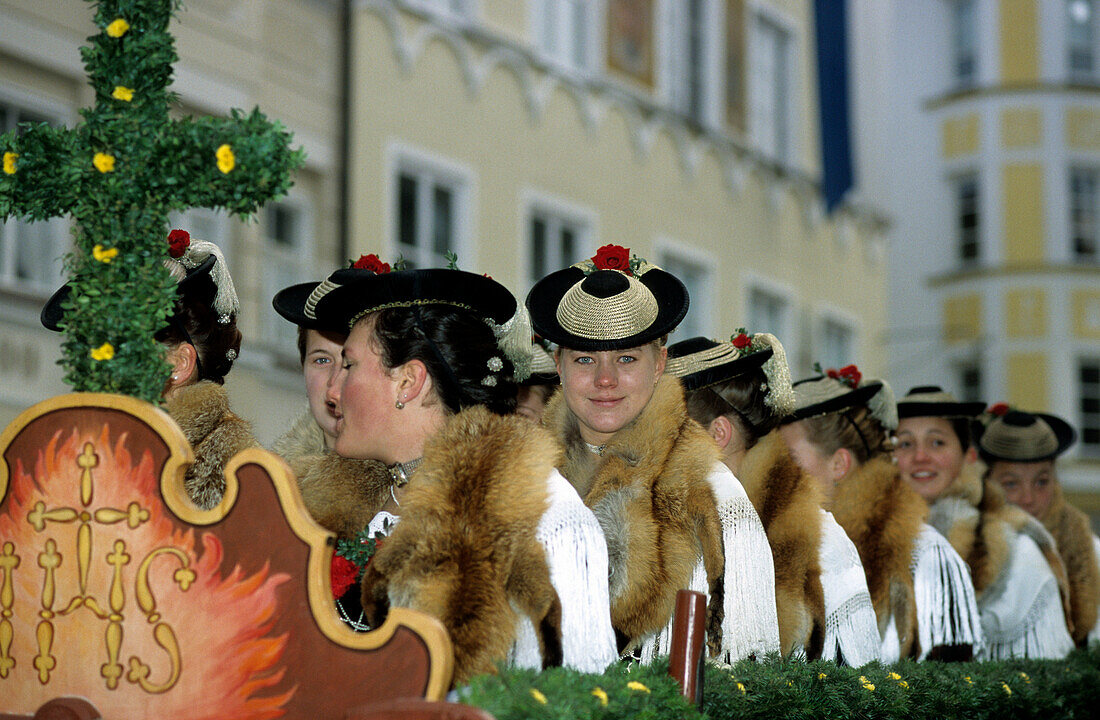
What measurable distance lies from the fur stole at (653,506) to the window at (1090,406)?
1944cm

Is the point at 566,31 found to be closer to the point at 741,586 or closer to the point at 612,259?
the point at 612,259

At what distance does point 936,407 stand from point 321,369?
3.06 meters

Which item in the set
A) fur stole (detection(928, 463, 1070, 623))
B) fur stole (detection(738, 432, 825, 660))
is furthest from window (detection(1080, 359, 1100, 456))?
fur stole (detection(738, 432, 825, 660))

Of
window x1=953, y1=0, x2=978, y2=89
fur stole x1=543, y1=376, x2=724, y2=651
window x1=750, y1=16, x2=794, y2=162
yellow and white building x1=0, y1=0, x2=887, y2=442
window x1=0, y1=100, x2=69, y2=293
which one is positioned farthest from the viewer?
window x1=953, y1=0, x2=978, y2=89

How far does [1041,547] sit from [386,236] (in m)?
6.90

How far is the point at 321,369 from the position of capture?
489 cm

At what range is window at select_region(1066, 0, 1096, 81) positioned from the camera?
74.0 feet

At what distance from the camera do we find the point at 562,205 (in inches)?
554

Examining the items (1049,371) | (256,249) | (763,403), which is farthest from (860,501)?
(1049,371)

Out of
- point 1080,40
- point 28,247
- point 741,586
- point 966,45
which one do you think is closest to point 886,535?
point 741,586

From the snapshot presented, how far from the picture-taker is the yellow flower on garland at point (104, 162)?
276cm

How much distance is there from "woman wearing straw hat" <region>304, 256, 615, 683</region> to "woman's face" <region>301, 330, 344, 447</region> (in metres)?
1.22

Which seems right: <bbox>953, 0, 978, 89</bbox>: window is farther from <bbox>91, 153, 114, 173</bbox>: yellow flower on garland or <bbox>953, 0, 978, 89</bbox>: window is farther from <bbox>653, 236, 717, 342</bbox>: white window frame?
<bbox>91, 153, 114, 173</bbox>: yellow flower on garland

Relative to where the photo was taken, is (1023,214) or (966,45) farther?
(966,45)
